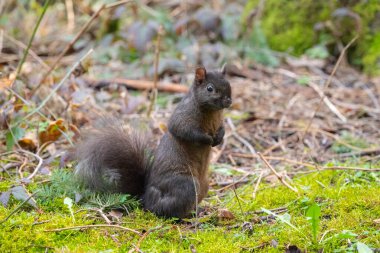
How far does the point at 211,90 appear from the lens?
11.6 ft

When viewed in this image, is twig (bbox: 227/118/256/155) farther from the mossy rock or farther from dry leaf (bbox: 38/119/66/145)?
the mossy rock

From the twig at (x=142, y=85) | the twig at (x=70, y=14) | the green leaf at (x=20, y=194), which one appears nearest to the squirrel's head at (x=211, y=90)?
the green leaf at (x=20, y=194)

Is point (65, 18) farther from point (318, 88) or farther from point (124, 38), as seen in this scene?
point (318, 88)

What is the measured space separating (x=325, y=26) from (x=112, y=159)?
5219 mm

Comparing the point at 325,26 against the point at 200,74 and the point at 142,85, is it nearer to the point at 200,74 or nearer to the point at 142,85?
the point at 142,85

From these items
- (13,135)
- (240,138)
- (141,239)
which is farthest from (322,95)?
(141,239)

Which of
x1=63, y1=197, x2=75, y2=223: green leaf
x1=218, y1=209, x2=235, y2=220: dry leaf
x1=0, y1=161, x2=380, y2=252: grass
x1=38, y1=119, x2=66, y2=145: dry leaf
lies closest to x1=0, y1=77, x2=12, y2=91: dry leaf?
x1=38, y1=119, x2=66, y2=145: dry leaf

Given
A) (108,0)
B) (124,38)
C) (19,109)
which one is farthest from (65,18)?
(19,109)

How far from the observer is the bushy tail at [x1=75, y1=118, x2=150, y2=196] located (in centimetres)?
320

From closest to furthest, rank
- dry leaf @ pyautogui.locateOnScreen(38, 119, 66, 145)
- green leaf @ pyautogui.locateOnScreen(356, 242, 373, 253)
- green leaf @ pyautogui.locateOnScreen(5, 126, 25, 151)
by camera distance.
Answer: green leaf @ pyautogui.locateOnScreen(356, 242, 373, 253), green leaf @ pyautogui.locateOnScreen(5, 126, 25, 151), dry leaf @ pyautogui.locateOnScreen(38, 119, 66, 145)

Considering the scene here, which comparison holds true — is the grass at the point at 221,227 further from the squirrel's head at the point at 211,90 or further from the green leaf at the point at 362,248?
the squirrel's head at the point at 211,90

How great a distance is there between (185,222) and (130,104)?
7.69 ft

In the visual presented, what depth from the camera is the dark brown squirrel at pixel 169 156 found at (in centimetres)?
325

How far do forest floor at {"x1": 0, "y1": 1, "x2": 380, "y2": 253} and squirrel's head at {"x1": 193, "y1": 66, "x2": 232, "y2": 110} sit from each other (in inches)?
19.4
